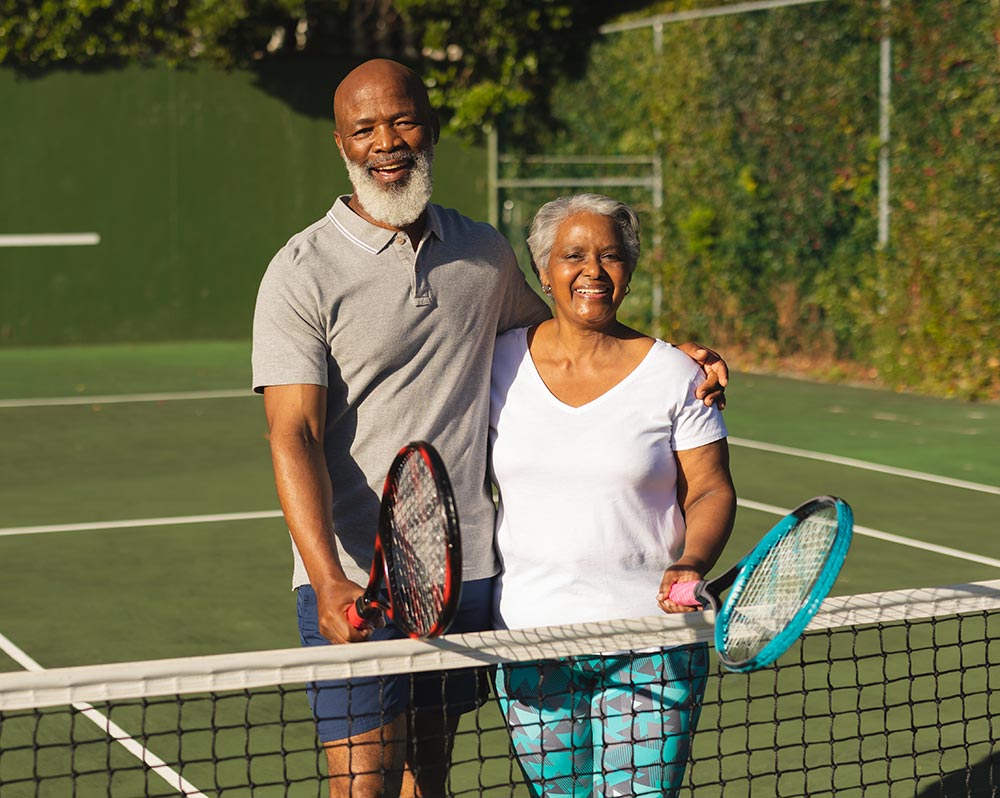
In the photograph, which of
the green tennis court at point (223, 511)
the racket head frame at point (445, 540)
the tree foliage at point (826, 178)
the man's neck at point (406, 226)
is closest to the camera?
the racket head frame at point (445, 540)

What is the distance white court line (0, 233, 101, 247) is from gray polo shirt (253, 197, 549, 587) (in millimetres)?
15932

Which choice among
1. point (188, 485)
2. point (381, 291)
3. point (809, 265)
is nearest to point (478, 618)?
point (381, 291)

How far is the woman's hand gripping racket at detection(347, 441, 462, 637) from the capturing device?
2715mm

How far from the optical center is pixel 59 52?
18.1 m

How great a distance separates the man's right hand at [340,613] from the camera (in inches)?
116

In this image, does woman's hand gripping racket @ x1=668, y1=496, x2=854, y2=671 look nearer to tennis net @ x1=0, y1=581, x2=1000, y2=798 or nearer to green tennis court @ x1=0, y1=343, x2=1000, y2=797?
tennis net @ x1=0, y1=581, x2=1000, y2=798

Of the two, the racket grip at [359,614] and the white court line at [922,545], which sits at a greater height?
the racket grip at [359,614]

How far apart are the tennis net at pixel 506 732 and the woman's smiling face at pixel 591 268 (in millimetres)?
659

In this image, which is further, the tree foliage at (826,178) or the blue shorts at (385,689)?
the tree foliage at (826,178)

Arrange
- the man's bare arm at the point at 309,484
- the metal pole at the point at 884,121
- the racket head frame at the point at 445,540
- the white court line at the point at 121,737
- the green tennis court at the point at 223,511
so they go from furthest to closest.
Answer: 1. the metal pole at the point at 884,121
2. the green tennis court at the point at 223,511
3. the white court line at the point at 121,737
4. the man's bare arm at the point at 309,484
5. the racket head frame at the point at 445,540

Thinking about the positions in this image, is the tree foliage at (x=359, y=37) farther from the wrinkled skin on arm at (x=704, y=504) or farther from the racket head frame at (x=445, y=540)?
Answer: the racket head frame at (x=445, y=540)

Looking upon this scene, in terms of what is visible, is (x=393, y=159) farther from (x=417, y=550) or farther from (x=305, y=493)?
(x=417, y=550)

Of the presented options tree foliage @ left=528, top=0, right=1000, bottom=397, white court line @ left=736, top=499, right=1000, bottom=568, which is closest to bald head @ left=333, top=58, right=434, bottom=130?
white court line @ left=736, top=499, right=1000, bottom=568

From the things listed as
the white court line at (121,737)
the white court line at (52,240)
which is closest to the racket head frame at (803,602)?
the white court line at (121,737)
